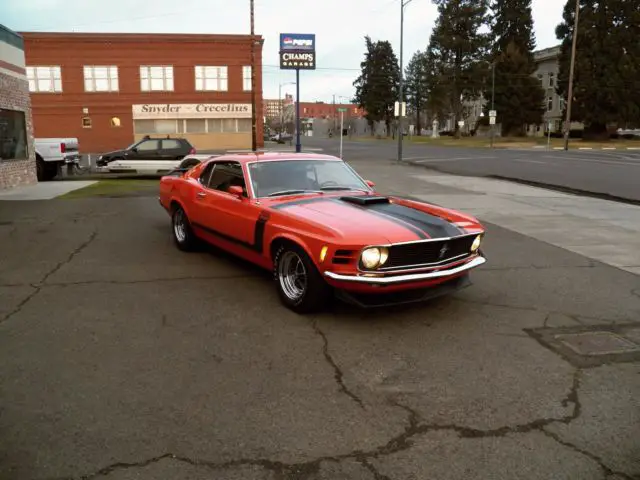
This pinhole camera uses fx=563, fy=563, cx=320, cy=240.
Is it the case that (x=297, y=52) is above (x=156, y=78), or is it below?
above

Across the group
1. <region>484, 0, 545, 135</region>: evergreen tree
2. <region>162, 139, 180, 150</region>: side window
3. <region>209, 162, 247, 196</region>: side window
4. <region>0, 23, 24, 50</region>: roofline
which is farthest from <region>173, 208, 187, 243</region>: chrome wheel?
<region>484, 0, 545, 135</region>: evergreen tree

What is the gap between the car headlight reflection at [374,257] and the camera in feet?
15.4

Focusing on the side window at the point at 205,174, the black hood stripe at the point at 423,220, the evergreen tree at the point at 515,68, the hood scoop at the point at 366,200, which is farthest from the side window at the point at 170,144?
the evergreen tree at the point at 515,68

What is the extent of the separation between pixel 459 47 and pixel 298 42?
44108 mm

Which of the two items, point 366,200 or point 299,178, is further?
point 299,178

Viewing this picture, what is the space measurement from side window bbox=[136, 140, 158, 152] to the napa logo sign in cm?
Answer: 1651

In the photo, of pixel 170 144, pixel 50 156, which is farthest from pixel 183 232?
pixel 50 156

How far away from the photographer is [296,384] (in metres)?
3.79

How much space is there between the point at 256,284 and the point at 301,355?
2088mm

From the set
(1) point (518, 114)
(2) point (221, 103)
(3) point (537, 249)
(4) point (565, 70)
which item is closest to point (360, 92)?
(1) point (518, 114)

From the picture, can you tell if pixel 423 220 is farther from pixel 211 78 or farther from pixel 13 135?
pixel 211 78

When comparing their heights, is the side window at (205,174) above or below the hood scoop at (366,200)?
above

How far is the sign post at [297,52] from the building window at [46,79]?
1976 centimetres

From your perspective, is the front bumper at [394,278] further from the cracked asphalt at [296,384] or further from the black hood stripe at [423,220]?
the cracked asphalt at [296,384]
